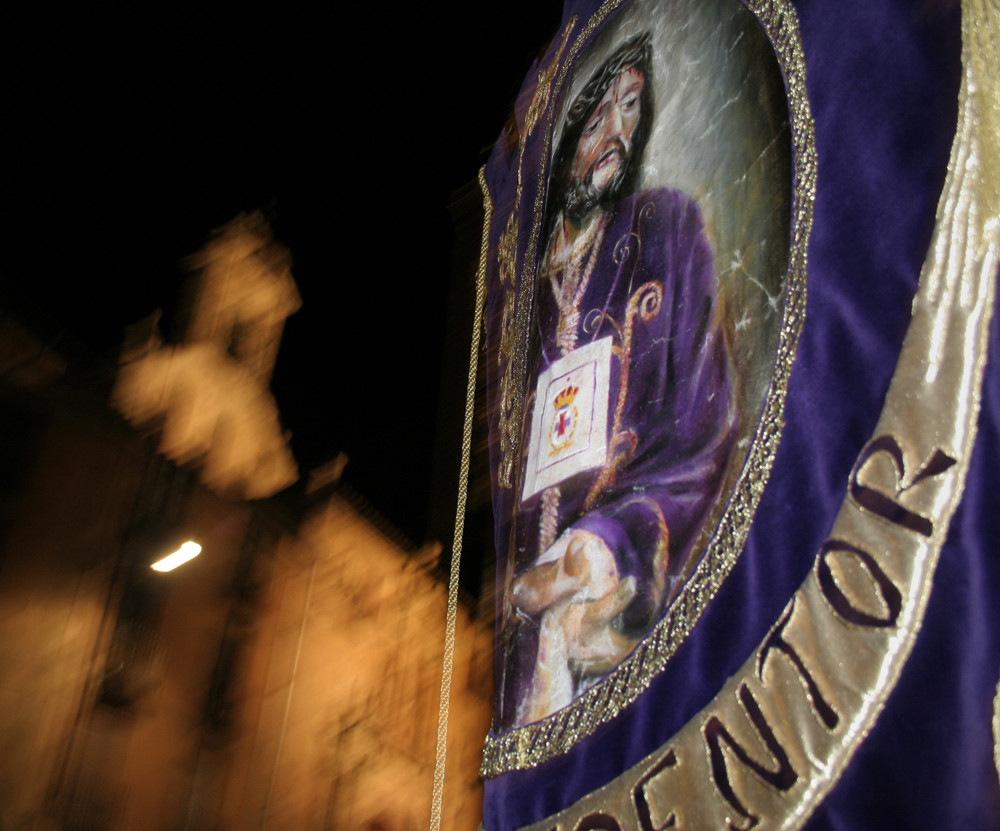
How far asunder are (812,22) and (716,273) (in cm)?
34

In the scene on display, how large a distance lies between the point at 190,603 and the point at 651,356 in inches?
179

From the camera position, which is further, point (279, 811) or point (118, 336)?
point (279, 811)

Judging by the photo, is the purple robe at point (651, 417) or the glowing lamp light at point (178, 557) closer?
the purple robe at point (651, 417)

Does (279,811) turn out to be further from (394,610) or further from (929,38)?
(929,38)

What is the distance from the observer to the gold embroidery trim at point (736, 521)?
0.83 metres

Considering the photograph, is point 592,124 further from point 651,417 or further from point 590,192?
point 651,417

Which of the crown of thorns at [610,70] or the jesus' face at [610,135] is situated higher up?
the crown of thorns at [610,70]

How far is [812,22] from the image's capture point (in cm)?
97

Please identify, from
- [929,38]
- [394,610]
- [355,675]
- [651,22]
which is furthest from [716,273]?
[394,610]

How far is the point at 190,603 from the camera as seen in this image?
4.83 meters

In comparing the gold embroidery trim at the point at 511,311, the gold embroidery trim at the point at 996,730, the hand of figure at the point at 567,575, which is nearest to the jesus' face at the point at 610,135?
the gold embroidery trim at the point at 511,311

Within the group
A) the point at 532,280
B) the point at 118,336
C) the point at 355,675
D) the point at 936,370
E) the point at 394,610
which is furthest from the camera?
the point at 394,610

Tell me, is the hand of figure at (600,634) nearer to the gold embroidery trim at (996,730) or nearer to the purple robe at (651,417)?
the purple robe at (651,417)

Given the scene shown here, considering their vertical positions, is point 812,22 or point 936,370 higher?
point 812,22
